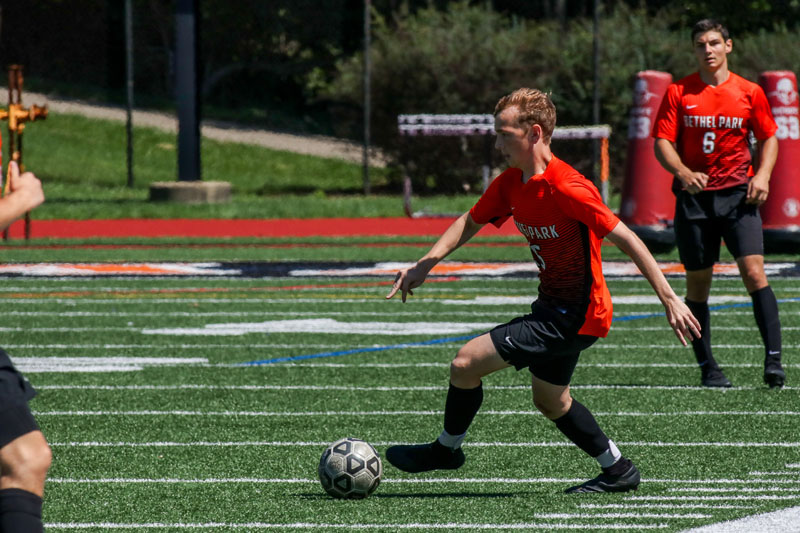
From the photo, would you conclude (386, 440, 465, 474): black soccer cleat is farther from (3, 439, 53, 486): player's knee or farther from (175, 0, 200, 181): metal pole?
(175, 0, 200, 181): metal pole

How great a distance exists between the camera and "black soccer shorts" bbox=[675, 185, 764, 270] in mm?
8508

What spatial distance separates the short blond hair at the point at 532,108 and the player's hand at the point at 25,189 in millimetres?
2136

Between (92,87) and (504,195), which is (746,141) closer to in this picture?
(504,195)

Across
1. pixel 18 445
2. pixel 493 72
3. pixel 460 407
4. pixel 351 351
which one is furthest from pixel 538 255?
pixel 493 72

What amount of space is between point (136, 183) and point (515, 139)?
28.0 m

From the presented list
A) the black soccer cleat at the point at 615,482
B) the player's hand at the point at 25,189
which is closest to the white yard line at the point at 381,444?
the black soccer cleat at the point at 615,482

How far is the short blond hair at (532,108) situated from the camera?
5.81 meters

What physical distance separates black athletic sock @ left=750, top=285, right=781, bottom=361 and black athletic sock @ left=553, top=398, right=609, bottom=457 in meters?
2.71

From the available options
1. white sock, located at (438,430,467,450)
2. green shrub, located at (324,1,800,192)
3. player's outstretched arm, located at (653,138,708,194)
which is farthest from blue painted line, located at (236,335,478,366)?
green shrub, located at (324,1,800,192)

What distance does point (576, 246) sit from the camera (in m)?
5.90

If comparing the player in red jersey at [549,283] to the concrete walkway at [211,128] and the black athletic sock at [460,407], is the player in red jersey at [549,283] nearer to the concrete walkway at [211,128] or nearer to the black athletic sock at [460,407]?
the black athletic sock at [460,407]

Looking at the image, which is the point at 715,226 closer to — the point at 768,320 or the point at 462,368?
the point at 768,320

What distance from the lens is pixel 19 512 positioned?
4.16m

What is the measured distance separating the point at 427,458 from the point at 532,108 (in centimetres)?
157
